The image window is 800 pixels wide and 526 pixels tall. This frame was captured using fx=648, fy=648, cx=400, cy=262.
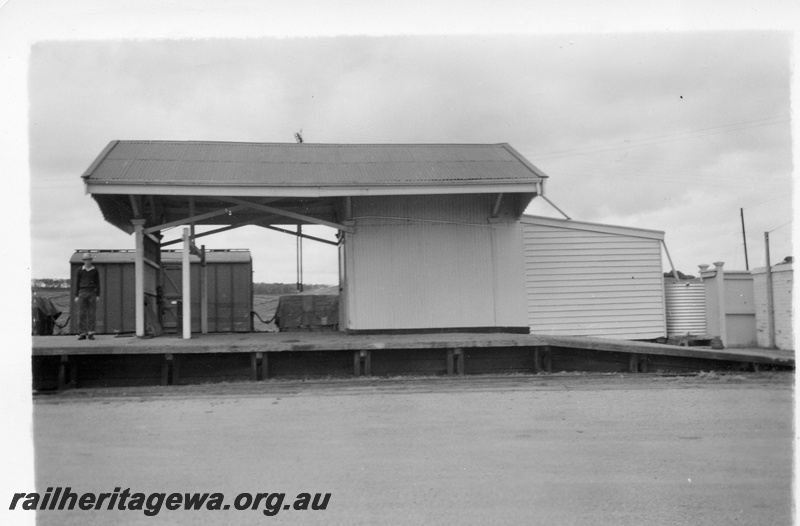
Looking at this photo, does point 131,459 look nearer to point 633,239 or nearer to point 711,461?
point 711,461

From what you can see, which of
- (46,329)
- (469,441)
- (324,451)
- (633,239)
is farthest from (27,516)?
(46,329)

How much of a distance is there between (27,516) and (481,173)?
8549mm

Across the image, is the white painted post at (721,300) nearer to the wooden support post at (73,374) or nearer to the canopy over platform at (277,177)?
the canopy over platform at (277,177)

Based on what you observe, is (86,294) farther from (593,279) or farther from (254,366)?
(593,279)

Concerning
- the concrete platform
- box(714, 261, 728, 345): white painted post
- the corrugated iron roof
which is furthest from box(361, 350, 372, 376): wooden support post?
box(714, 261, 728, 345): white painted post

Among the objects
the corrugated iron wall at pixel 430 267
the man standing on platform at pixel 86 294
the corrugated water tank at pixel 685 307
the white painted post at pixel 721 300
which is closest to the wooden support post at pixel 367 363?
the corrugated iron wall at pixel 430 267

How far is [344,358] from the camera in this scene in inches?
425

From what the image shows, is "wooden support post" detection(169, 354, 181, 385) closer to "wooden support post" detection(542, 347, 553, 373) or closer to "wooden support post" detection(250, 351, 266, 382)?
"wooden support post" detection(250, 351, 266, 382)

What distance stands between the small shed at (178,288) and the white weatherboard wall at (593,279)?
8.94m

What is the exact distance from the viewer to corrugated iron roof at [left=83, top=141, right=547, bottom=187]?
1083 cm

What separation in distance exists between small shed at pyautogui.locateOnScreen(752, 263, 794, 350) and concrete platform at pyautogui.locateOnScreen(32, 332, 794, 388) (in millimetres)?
2638

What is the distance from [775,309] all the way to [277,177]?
36.0ft

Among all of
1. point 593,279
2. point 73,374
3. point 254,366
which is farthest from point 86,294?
point 593,279

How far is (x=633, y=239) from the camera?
42.9 ft
